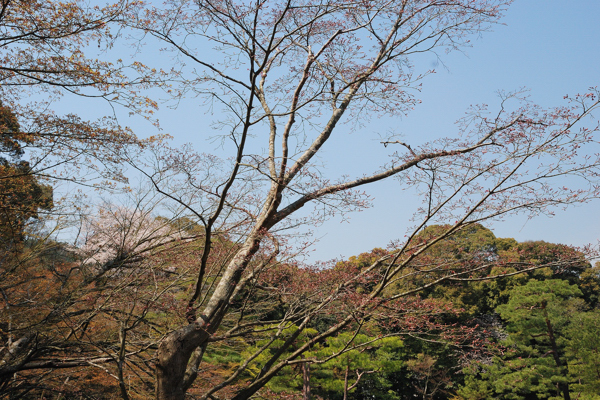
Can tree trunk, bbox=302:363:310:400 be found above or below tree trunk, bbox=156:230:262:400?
below

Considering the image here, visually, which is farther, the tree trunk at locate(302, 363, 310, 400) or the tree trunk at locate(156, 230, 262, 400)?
the tree trunk at locate(302, 363, 310, 400)

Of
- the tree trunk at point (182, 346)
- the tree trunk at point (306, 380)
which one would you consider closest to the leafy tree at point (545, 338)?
the tree trunk at point (306, 380)

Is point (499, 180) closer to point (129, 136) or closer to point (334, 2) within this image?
point (334, 2)

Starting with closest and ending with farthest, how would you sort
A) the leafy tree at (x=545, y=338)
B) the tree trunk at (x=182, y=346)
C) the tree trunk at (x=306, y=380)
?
the tree trunk at (x=182, y=346), the tree trunk at (x=306, y=380), the leafy tree at (x=545, y=338)

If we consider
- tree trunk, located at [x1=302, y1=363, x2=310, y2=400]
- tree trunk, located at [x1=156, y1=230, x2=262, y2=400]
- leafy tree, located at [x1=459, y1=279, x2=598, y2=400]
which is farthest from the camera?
leafy tree, located at [x1=459, y1=279, x2=598, y2=400]

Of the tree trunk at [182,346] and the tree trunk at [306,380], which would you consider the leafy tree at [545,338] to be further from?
the tree trunk at [182,346]

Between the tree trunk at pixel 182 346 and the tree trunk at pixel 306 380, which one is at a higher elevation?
the tree trunk at pixel 182 346

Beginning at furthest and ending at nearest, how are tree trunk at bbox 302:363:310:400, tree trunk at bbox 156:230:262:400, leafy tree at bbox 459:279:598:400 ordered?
leafy tree at bbox 459:279:598:400, tree trunk at bbox 302:363:310:400, tree trunk at bbox 156:230:262:400

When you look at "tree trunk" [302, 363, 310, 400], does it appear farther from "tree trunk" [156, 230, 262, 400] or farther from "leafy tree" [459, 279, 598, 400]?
"tree trunk" [156, 230, 262, 400]

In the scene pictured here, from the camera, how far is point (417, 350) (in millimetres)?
18109

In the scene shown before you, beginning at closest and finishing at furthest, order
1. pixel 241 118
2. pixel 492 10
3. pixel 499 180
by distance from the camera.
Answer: pixel 241 118, pixel 499 180, pixel 492 10

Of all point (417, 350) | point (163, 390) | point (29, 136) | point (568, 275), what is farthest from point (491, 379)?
point (29, 136)

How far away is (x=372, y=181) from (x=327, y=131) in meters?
0.79

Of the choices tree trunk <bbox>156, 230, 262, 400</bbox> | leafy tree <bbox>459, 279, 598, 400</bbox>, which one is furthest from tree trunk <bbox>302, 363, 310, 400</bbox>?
tree trunk <bbox>156, 230, 262, 400</bbox>
